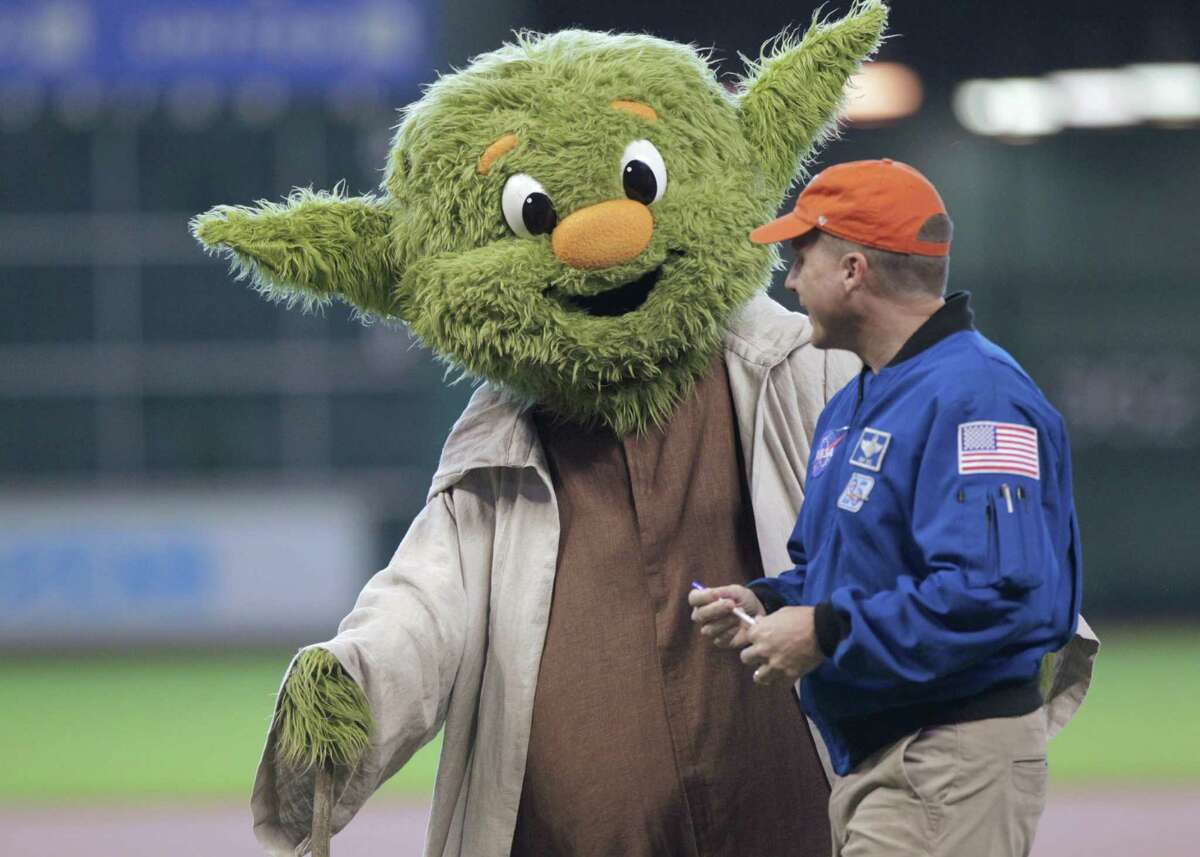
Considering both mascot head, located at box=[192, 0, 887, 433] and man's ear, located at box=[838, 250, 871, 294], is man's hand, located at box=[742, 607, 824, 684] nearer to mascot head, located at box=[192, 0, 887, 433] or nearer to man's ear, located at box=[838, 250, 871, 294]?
man's ear, located at box=[838, 250, 871, 294]

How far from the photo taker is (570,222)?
10.7 feet

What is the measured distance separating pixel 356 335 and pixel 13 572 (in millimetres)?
3102

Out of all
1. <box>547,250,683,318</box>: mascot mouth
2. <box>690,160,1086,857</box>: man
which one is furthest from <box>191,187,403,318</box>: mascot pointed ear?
<box>690,160,1086,857</box>: man

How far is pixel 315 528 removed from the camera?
1270 centimetres

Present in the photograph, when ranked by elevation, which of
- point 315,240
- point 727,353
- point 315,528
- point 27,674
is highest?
point 315,240

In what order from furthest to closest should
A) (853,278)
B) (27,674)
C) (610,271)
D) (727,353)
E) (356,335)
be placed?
1. (356,335)
2. (27,674)
3. (727,353)
4. (610,271)
5. (853,278)

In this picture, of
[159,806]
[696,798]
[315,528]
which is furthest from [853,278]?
[315,528]

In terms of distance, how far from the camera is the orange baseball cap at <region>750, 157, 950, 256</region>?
2.74 metres

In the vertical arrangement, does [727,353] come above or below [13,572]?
above

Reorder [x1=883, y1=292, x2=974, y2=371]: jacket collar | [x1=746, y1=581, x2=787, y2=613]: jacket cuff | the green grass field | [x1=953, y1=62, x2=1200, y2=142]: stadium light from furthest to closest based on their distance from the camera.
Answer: [x1=953, y1=62, x2=1200, y2=142]: stadium light, the green grass field, [x1=746, y1=581, x2=787, y2=613]: jacket cuff, [x1=883, y1=292, x2=974, y2=371]: jacket collar

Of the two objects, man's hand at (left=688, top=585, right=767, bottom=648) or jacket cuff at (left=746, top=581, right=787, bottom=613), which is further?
jacket cuff at (left=746, top=581, right=787, bottom=613)

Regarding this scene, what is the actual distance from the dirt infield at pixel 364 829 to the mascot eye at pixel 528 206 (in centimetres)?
389

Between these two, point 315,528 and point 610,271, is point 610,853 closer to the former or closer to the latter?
point 610,271

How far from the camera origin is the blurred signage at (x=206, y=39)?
1295cm
